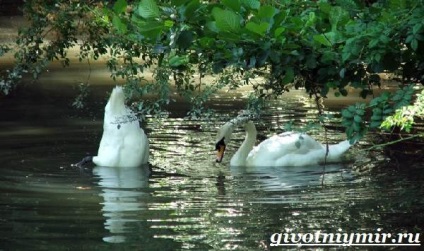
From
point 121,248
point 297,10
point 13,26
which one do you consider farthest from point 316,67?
point 13,26

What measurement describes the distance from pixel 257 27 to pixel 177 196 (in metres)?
3.81

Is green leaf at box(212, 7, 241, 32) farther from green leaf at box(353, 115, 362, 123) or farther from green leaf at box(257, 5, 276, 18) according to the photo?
green leaf at box(353, 115, 362, 123)

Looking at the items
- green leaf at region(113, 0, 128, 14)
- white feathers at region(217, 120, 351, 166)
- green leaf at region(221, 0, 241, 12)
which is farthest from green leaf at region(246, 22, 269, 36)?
white feathers at region(217, 120, 351, 166)

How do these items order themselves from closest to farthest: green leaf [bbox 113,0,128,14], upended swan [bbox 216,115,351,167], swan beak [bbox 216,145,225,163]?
green leaf [bbox 113,0,128,14] < swan beak [bbox 216,145,225,163] < upended swan [bbox 216,115,351,167]

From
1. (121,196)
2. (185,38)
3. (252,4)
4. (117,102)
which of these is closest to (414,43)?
(252,4)

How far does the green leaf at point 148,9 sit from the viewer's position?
6.02 meters

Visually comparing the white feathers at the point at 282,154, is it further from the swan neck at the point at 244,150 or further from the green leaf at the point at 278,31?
the green leaf at the point at 278,31

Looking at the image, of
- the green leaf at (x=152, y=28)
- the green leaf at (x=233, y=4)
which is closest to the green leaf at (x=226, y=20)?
the green leaf at (x=233, y=4)

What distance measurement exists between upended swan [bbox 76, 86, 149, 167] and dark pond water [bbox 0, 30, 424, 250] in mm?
225

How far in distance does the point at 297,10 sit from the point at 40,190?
3.61 meters

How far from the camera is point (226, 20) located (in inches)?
233

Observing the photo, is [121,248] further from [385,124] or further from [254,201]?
[385,124]

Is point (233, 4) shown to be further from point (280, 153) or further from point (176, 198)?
point (280, 153)

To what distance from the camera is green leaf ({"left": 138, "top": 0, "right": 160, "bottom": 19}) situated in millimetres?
6020
